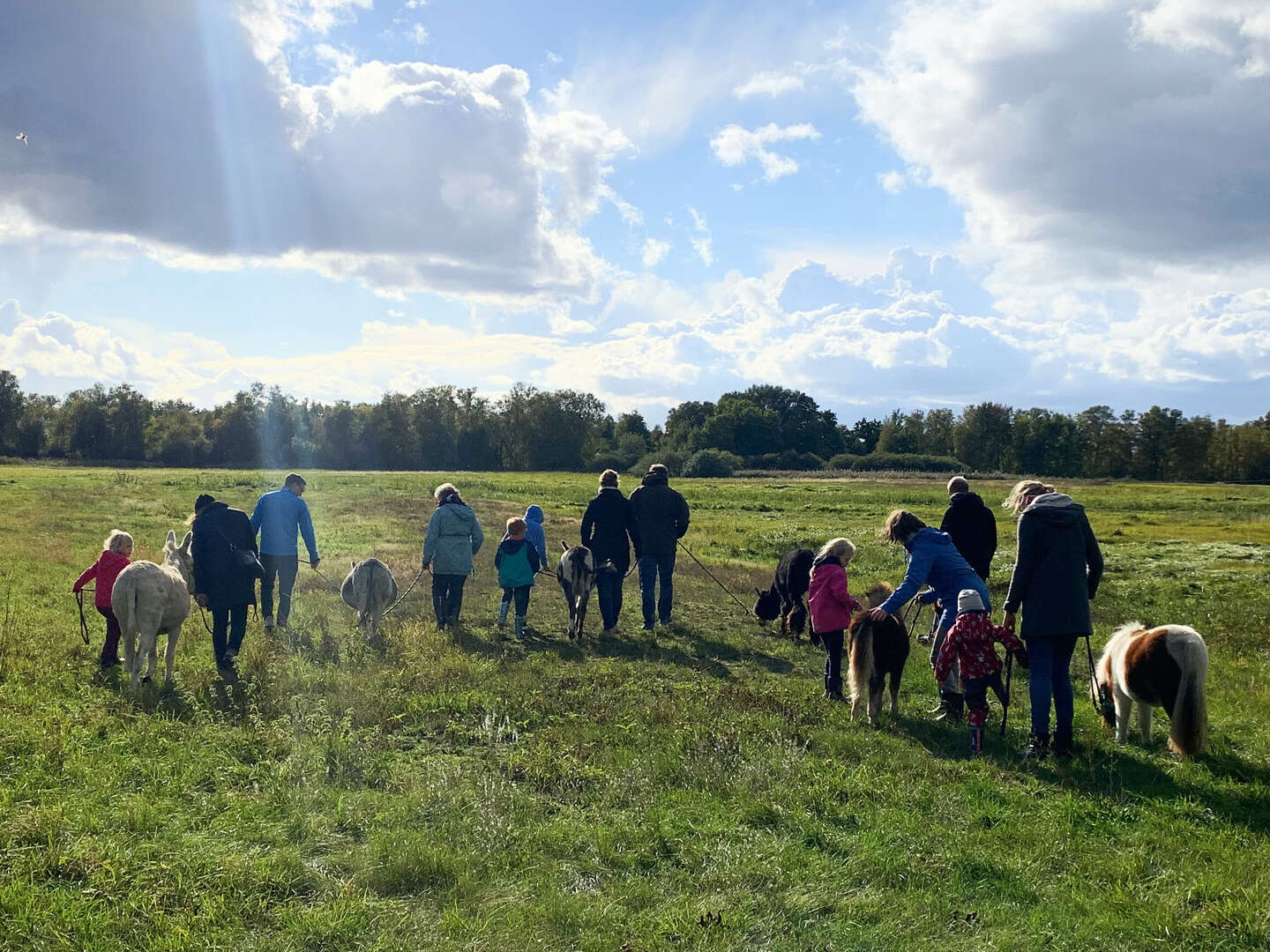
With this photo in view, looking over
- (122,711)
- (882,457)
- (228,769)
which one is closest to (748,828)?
(228,769)

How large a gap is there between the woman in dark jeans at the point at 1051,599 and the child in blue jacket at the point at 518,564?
260 inches

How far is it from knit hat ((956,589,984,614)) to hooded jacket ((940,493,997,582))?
2.95 metres

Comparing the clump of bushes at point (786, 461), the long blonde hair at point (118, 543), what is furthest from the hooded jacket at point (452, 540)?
the clump of bushes at point (786, 461)

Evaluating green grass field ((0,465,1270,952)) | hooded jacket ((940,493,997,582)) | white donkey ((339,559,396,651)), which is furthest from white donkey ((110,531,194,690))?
hooded jacket ((940,493,997,582))

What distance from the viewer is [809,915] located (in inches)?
163

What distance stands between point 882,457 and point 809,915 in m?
112

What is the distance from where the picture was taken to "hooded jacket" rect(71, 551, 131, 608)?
344 inches

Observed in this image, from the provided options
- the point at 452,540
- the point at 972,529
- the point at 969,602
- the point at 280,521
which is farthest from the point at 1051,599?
the point at 280,521

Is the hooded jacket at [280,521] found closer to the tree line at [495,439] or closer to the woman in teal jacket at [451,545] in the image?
the woman in teal jacket at [451,545]

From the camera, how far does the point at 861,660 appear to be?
7.65 metres

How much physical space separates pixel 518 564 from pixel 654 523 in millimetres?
2012

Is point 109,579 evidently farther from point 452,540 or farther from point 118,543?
point 452,540

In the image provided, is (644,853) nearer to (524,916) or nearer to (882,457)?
(524,916)

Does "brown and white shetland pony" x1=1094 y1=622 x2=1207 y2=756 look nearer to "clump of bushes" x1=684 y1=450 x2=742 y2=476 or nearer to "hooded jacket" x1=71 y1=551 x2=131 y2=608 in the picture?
"hooded jacket" x1=71 y1=551 x2=131 y2=608
